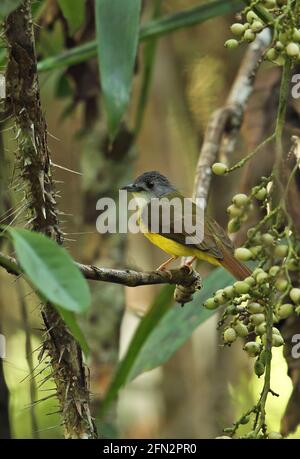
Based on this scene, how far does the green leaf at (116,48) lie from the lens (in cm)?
165

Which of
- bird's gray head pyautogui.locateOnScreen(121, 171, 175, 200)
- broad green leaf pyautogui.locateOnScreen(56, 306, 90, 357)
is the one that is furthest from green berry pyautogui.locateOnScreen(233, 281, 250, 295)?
bird's gray head pyautogui.locateOnScreen(121, 171, 175, 200)

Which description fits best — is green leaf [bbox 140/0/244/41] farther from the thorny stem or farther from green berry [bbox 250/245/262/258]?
green berry [bbox 250/245/262/258]

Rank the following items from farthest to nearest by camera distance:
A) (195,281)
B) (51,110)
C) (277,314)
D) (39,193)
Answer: (51,110)
(195,281)
(39,193)
(277,314)

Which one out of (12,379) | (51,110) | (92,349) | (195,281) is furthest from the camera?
(51,110)

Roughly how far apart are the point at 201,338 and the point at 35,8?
2297 mm

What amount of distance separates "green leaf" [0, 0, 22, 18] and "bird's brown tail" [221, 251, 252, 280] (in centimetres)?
96

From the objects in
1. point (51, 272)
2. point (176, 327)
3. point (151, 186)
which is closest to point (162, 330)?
point (176, 327)

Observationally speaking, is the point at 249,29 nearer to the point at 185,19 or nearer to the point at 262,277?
the point at 262,277

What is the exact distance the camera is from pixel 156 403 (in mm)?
4203

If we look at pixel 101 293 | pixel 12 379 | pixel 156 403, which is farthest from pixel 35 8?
pixel 156 403

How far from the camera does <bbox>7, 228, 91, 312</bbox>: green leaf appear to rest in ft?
3.39

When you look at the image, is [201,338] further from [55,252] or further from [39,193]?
[55,252]

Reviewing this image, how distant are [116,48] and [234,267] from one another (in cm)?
67
